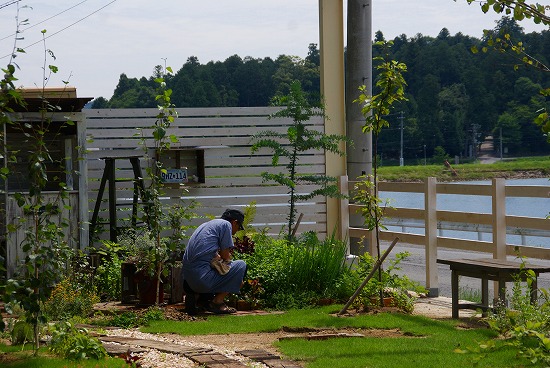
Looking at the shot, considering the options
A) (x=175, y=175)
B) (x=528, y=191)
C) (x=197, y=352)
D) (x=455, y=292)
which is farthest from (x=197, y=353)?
(x=175, y=175)

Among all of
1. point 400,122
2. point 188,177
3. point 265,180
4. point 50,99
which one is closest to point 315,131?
point 265,180

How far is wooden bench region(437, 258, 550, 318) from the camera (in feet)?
29.2

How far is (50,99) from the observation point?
39.8 feet

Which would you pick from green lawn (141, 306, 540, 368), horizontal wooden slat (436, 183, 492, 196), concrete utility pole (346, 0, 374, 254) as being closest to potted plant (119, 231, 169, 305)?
green lawn (141, 306, 540, 368)

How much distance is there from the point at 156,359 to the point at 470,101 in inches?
1428

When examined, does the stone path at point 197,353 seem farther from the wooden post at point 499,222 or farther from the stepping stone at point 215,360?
the wooden post at point 499,222

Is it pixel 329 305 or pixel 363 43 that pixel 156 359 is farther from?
pixel 363 43

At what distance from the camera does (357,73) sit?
14844mm

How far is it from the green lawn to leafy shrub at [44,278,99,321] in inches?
32.5

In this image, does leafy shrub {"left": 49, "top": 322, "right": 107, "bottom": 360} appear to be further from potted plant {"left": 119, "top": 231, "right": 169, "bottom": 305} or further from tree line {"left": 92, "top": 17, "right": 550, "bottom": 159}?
tree line {"left": 92, "top": 17, "right": 550, "bottom": 159}

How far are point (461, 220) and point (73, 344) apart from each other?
6.27 m

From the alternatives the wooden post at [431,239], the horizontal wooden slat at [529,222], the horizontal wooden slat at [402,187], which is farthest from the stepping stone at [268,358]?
the horizontal wooden slat at [402,187]

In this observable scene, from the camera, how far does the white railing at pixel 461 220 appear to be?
10.6 metres

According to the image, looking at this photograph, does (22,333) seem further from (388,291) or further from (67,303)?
(388,291)
